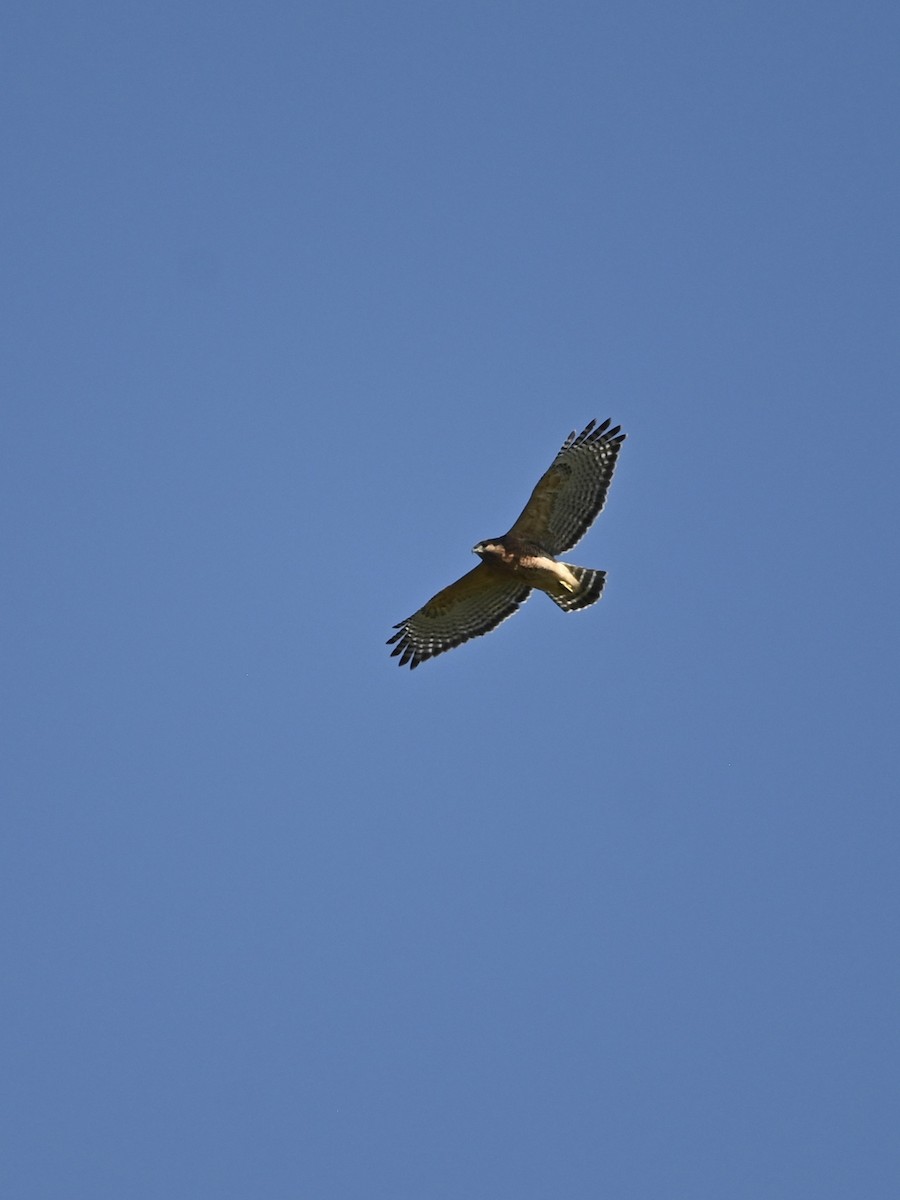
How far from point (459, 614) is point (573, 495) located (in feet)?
6.17

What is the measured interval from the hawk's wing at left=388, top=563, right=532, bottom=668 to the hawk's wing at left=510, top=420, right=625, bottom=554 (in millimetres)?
629

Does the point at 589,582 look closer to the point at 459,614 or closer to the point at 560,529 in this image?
the point at 560,529

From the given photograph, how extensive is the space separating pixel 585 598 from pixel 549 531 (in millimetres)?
767

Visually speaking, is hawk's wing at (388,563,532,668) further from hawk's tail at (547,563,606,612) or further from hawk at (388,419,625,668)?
hawk's tail at (547,563,606,612)

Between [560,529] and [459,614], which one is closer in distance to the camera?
[560,529]

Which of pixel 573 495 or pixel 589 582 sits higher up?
pixel 573 495

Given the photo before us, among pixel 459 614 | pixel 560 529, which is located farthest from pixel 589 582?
pixel 459 614

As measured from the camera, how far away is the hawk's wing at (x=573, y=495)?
1759 cm

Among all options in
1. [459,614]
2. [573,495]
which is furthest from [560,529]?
[459,614]

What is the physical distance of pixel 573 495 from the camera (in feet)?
58.0

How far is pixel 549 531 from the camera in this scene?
58.2ft

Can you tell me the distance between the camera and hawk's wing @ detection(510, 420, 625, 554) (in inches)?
693

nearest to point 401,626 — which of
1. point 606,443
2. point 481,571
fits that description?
point 481,571

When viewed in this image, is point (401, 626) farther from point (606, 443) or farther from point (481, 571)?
point (606, 443)
